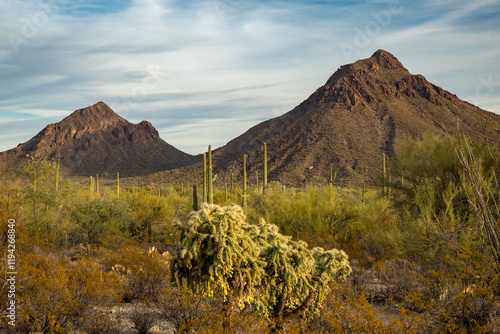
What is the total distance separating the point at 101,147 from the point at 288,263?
82753 mm

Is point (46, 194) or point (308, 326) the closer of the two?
point (308, 326)

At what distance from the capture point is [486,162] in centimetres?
990

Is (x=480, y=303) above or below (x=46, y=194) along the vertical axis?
below

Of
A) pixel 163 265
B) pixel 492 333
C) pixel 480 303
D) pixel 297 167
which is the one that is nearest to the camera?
pixel 492 333

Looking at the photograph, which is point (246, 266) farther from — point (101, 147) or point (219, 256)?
point (101, 147)

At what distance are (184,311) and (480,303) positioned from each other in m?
4.44

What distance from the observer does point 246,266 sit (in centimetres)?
466

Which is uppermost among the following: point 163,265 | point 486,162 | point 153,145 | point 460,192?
point 153,145

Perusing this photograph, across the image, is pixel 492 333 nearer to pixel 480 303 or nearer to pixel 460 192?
pixel 480 303

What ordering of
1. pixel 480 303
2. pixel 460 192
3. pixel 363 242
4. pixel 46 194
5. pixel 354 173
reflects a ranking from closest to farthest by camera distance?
pixel 480 303 < pixel 460 192 < pixel 363 242 < pixel 46 194 < pixel 354 173

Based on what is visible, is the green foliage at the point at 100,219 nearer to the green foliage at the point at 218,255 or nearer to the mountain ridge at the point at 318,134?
the green foliage at the point at 218,255

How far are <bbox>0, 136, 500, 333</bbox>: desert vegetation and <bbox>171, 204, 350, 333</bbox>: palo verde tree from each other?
0.05ft

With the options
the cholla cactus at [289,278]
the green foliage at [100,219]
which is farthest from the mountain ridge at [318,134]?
the cholla cactus at [289,278]

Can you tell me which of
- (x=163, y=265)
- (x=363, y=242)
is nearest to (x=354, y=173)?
(x=363, y=242)
